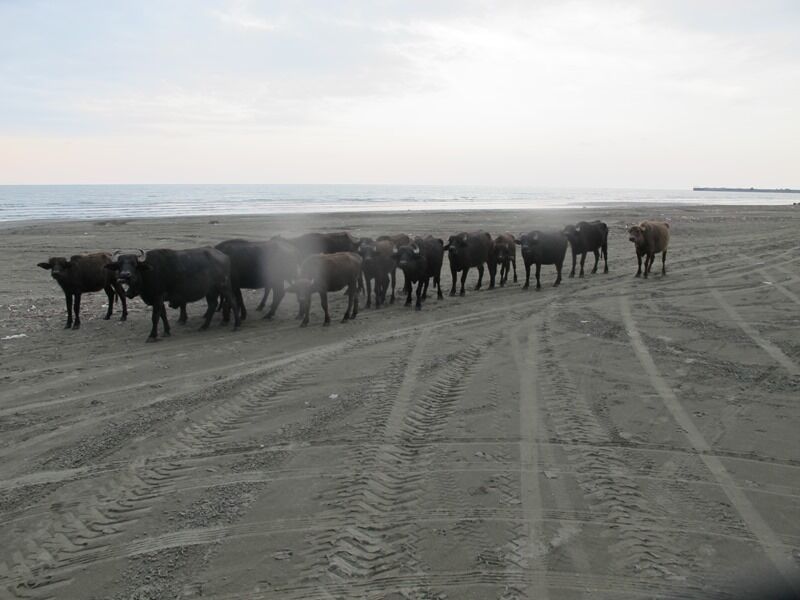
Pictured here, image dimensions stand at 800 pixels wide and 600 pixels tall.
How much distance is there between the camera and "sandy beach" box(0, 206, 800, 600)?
4.13 meters

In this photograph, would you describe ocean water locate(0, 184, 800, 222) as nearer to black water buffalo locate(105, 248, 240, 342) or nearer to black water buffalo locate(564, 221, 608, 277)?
black water buffalo locate(105, 248, 240, 342)

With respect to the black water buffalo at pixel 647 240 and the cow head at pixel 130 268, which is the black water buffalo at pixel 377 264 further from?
the black water buffalo at pixel 647 240

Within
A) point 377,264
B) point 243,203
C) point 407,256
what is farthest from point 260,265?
point 243,203

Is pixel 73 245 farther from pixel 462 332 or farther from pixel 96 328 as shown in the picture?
pixel 462 332

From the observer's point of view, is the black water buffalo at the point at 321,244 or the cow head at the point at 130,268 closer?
the cow head at the point at 130,268

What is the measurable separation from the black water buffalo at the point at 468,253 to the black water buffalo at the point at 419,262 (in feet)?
2.37

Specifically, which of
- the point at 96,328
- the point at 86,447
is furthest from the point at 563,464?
the point at 96,328

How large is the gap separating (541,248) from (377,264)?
4990mm

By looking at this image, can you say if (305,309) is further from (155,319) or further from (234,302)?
(155,319)

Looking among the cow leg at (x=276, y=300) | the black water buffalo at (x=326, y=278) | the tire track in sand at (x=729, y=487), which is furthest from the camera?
the cow leg at (x=276, y=300)

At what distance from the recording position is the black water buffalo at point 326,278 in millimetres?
12219

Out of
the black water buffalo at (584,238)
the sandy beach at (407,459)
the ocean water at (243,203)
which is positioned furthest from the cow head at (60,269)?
the ocean water at (243,203)

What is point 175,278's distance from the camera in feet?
38.3

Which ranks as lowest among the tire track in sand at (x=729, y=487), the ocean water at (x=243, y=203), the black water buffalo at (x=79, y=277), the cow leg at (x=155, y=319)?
the tire track in sand at (x=729, y=487)
